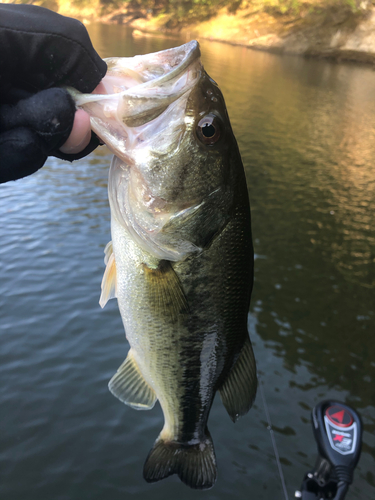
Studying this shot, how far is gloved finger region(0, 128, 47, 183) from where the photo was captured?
1550mm

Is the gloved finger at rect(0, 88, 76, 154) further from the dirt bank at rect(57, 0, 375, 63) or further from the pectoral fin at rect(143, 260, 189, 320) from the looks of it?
the dirt bank at rect(57, 0, 375, 63)

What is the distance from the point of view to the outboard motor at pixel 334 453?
125 inches

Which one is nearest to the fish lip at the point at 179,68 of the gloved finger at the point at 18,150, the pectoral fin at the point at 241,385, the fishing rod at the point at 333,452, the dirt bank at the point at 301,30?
the gloved finger at the point at 18,150

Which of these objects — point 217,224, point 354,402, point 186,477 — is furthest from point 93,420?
point 217,224

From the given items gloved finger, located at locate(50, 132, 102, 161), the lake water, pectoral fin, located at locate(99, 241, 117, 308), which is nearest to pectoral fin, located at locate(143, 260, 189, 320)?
pectoral fin, located at locate(99, 241, 117, 308)

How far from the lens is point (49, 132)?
1.55 meters

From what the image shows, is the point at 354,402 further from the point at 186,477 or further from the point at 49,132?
the point at 49,132

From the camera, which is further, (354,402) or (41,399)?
(354,402)

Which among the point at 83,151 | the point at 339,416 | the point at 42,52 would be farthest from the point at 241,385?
the point at 42,52

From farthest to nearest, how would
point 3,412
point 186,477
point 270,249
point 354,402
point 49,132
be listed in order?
1. point 270,249
2. point 354,402
3. point 3,412
4. point 186,477
5. point 49,132

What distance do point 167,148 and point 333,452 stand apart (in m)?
2.88

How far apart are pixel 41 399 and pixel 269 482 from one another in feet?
10.1

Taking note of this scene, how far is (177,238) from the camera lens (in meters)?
1.82

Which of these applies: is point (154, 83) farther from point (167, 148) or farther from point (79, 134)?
point (79, 134)
